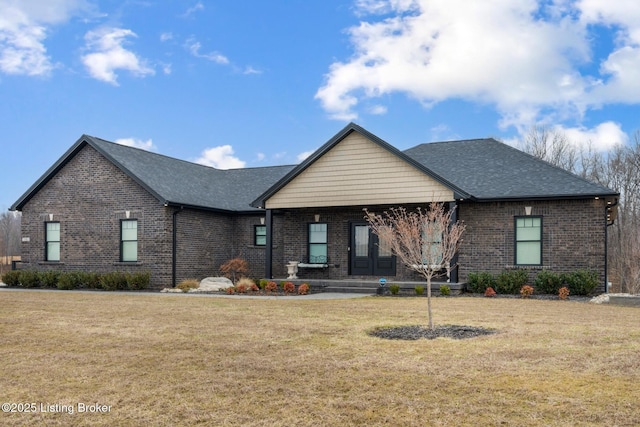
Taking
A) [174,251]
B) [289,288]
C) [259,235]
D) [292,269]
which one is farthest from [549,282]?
[174,251]

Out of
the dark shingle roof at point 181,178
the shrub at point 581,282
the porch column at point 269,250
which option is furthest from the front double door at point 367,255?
the shrub at point 581,282

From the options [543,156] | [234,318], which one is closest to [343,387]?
[234,318]

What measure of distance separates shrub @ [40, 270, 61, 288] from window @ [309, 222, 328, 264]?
33.3 ft

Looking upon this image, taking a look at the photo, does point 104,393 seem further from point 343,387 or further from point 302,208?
point 302,208

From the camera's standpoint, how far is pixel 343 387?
7031mm

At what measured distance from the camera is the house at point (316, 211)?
66.8 ft

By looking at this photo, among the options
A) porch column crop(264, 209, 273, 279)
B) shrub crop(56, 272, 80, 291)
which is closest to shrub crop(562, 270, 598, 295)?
porch column crop(264, 209, 273, 279)

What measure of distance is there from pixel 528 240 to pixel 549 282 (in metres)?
1.67

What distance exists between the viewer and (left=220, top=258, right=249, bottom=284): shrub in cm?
2488

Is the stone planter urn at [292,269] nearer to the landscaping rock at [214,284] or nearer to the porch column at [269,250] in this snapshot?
the porch column at [269,250]

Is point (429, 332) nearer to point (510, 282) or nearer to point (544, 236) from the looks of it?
point (510, 282)

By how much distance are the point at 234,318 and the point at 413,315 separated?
396cm

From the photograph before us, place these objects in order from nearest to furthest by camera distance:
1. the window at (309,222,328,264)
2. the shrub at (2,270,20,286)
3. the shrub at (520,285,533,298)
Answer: the shrub at (520,285,533,298)
the window at (309,222,328,264)
the shrub at (2,270,20,286)

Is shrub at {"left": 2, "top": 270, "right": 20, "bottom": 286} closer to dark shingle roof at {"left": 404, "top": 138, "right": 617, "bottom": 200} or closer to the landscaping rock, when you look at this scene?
the landscaping rock
